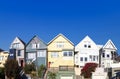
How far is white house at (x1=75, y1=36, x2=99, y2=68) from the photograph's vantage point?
9486 cm

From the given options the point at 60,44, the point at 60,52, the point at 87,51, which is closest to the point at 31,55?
the point at 60,52

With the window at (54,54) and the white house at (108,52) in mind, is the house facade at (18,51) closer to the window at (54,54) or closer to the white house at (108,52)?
the window at (54,54)

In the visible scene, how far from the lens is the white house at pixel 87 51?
311ft

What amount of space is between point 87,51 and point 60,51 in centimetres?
617

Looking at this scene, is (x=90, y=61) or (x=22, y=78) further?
(x=90, y=61)

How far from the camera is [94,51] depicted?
9538 centimetres

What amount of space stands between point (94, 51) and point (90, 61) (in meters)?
2.72

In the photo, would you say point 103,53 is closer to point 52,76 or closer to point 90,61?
point 90,61

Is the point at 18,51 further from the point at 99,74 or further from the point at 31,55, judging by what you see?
the point at 99,74

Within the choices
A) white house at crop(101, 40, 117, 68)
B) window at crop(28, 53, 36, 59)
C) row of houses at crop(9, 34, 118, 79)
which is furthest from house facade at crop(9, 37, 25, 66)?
white house at crop(101, 40, 117, 68)

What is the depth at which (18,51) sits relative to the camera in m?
98.2

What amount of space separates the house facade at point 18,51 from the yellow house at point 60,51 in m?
6.90

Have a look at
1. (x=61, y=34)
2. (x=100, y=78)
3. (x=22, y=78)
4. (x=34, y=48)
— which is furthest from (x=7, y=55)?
(x=100, y=78)

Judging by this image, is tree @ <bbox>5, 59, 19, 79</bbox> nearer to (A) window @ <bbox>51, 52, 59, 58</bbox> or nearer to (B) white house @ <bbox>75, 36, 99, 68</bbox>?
(A) window @ <bbox>51, 52, 59, 58</bbox>
